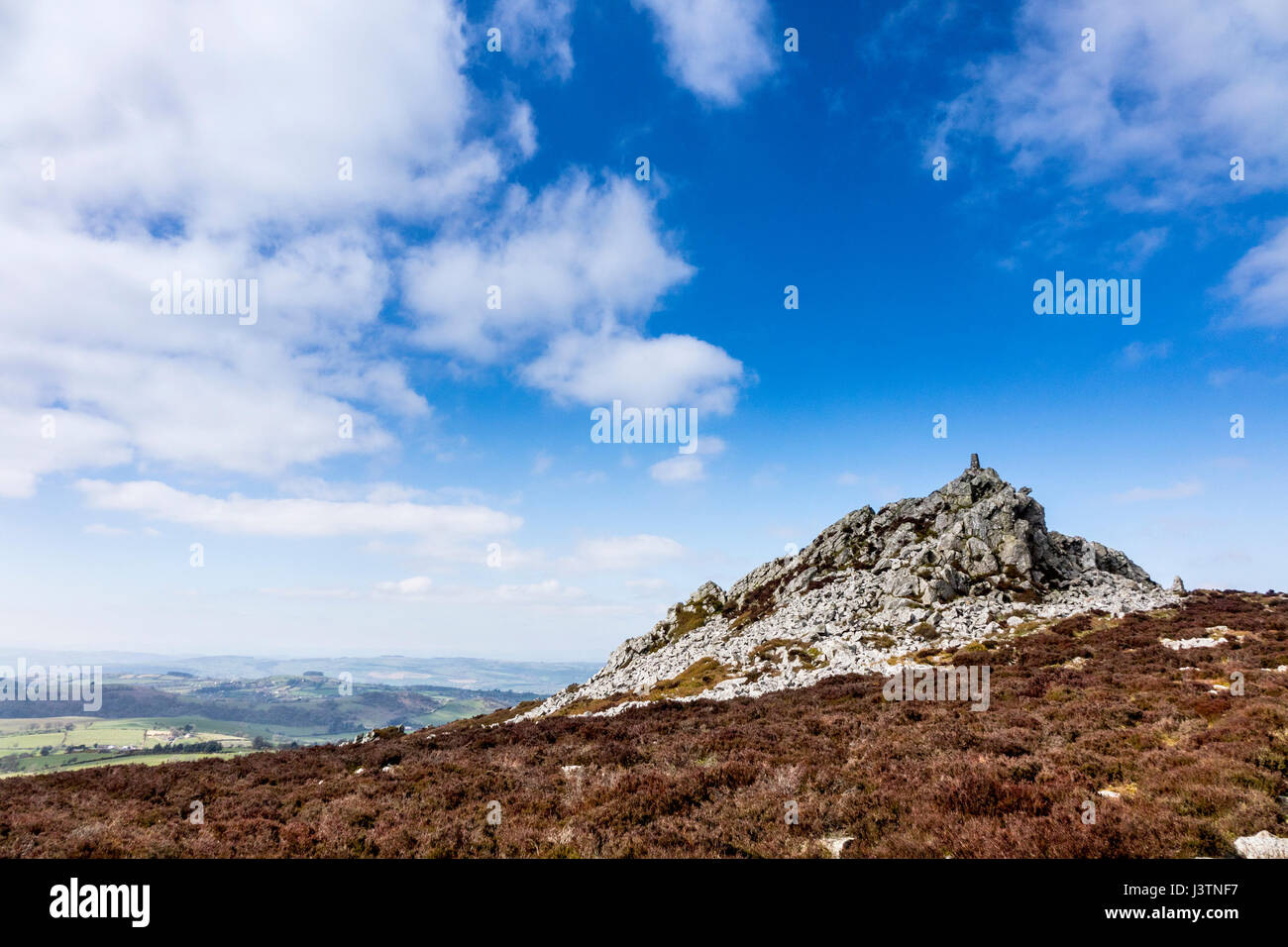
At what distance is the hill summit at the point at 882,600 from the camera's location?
40.3 meters

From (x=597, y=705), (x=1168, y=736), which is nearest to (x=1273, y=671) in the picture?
(x=1168, y=736)

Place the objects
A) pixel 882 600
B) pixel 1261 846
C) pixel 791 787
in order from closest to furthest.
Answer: pixel 1261 846, pixel 791 787, pixel 882 600

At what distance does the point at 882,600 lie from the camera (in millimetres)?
49625

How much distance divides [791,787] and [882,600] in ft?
136

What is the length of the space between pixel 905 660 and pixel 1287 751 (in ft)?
85.9
